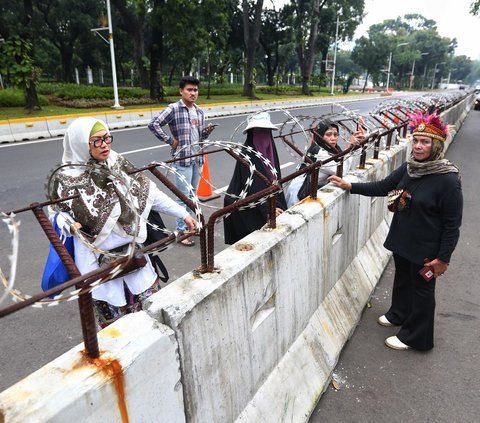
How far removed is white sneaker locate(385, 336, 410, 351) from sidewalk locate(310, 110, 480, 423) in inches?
1.4

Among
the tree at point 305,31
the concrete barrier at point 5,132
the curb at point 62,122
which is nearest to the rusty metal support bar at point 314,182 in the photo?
the curb at point 62,122

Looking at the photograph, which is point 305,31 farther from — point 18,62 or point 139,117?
point 18,62

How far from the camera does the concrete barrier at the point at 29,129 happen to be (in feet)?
39.1

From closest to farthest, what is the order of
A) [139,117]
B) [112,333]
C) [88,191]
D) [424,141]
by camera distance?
1. [112,333]
2. [88,191]
3. [424,141]
4. [139,117]

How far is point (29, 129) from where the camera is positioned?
12328 millimetres

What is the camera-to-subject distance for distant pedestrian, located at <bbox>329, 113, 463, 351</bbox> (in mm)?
2850

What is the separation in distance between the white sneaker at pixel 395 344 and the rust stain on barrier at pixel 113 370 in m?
2.41

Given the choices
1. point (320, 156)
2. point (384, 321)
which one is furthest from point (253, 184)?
point (384, 321)

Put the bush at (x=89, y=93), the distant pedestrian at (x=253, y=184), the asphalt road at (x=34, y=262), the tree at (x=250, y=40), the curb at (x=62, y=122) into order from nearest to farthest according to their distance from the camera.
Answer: the asphalt road at (x=34, y=262) < the distant pedestrian at (x=253, y=184) < the curb at (x=62, y=122) < the bush at (x=89, y=93) < the tree at (x=250, y=40)

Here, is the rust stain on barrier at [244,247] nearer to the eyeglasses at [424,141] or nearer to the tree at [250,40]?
the eyeglasses at [424,141]

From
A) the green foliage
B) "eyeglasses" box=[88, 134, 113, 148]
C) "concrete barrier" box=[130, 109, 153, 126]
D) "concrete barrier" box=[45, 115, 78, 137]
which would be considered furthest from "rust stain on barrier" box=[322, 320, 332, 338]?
the green foliage

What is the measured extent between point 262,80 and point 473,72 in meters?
142

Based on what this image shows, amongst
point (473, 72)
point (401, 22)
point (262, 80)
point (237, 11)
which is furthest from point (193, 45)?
point (473, 72)

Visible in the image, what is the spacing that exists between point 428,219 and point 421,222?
0.06m
